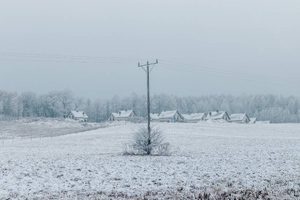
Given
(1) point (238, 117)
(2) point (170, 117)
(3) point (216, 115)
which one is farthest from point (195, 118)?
(1) point (238, 117)

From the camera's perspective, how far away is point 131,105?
16688 cm

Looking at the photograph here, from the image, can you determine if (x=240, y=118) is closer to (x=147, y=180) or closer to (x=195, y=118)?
(x=195, y=118)

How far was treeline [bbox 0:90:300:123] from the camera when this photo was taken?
482 ft

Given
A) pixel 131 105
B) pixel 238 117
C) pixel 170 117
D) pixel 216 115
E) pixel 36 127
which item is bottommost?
pixel 36 127

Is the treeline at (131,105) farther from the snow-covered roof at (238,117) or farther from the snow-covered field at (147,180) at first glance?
the snow-covered field at (147,180)

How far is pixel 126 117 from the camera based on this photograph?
13388 centimetres

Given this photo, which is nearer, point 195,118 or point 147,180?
point 147,180

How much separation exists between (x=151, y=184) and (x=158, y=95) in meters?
164

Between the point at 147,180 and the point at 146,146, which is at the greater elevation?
the point at 146,146

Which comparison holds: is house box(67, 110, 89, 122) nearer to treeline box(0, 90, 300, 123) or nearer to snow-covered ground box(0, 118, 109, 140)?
treeline box(0, 90, 300, 123)

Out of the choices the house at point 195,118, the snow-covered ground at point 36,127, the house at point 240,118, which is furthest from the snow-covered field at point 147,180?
Answer: the house at point 195,118

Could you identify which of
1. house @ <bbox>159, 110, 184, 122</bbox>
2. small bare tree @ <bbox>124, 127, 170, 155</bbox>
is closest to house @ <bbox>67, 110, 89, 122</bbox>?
house @ <bbox>159, 110, 184, 122</bbox>

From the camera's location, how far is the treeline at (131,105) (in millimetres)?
A: 146875

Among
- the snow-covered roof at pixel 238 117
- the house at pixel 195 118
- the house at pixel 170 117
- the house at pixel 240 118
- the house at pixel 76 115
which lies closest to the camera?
the house at pixel 170 117
